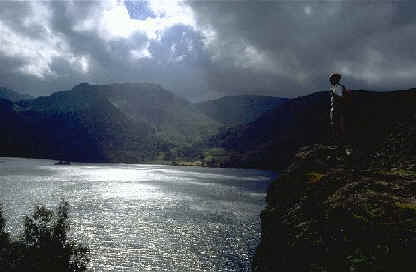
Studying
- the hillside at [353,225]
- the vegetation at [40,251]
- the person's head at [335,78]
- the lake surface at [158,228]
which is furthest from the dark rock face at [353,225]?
the lake surface at [158,228]

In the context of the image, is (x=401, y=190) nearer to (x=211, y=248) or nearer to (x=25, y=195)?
(x=211, y=248)

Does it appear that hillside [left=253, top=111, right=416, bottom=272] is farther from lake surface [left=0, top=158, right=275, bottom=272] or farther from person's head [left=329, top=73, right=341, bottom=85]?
lake surface [left=0, top=158, right=275, bottom=272]

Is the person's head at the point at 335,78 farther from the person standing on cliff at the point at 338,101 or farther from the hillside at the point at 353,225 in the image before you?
the hillside at the point at 353,225

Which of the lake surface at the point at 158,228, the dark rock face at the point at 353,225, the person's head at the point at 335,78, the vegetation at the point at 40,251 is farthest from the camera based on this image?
the lake surface at the point at 158,228

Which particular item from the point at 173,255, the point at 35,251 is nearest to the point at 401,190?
the point at 35,251

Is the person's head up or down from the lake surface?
up

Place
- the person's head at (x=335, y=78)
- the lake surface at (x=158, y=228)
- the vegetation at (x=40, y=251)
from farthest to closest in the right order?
1. the lake surface at (x=158, y=228)
2. the vegetation at (x=40, y=251)
3. the person's head at (x=335, y=78)

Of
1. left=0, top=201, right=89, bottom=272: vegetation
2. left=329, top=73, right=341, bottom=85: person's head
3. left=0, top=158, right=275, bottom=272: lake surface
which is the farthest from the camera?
left=0, top=158, right=275, bottom=272: lake surface

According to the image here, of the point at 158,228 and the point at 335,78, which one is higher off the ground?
the point at 335,78

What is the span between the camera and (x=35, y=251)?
42656mm

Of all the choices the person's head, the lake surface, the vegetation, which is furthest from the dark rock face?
the lake surface

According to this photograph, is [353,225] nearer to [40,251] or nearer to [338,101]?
[338,101]

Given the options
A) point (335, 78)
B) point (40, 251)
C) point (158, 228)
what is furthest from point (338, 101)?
point (158, 228)

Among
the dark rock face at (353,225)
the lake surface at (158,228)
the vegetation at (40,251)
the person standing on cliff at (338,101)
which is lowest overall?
the lake surface at (158,228)
